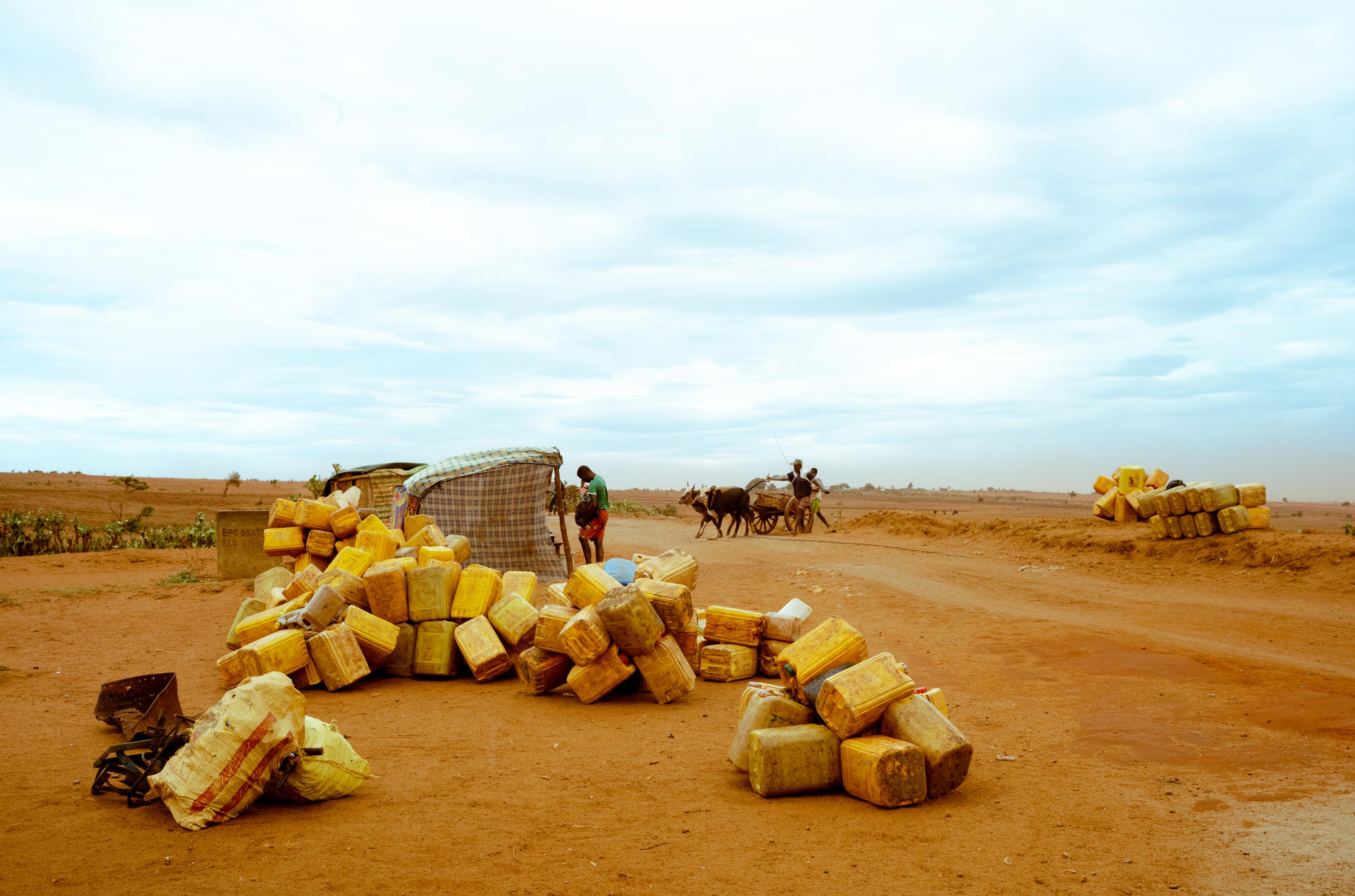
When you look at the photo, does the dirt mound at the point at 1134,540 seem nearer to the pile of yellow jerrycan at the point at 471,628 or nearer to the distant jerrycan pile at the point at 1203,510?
the distant jerrycan pile at the point at 1203,510

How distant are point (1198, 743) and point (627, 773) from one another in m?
4.36

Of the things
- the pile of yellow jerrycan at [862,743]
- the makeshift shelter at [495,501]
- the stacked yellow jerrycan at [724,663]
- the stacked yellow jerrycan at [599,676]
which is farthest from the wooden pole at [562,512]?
the pile of yellow jerrycan at [862,743]

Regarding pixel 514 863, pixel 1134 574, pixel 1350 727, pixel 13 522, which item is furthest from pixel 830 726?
pixel 13 522

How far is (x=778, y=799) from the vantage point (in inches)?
218

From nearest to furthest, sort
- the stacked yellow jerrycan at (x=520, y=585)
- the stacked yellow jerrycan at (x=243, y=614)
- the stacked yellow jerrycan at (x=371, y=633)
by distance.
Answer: the stacked yellow jerrycan at (x=371, y=633), the stacked yellow jerrycan at (x=243, y=614), the stacked yellow jerrycan at (x=520, y=585)

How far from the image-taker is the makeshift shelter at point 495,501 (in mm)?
15352

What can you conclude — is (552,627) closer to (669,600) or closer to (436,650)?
(669,600)

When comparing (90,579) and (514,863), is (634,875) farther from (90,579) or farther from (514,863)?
(90,579)

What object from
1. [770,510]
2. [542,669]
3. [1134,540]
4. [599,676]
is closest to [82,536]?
[770,510]

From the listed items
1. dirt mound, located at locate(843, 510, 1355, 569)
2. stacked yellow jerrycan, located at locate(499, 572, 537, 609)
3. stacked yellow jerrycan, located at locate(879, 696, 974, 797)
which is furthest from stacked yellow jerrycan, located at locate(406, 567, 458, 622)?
dirt mound, located at locate(843, 510, 1355, 569)

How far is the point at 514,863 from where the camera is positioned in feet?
14.8

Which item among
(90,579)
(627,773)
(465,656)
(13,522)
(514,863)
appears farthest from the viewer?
(13,522)

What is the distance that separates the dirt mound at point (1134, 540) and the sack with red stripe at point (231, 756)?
15.6m

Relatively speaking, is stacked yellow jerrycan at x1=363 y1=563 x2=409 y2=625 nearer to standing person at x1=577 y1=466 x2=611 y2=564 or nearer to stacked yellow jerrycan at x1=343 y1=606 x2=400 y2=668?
stacked yellow jerrycan at x1=343 y1=606 x2=400 y2=668
